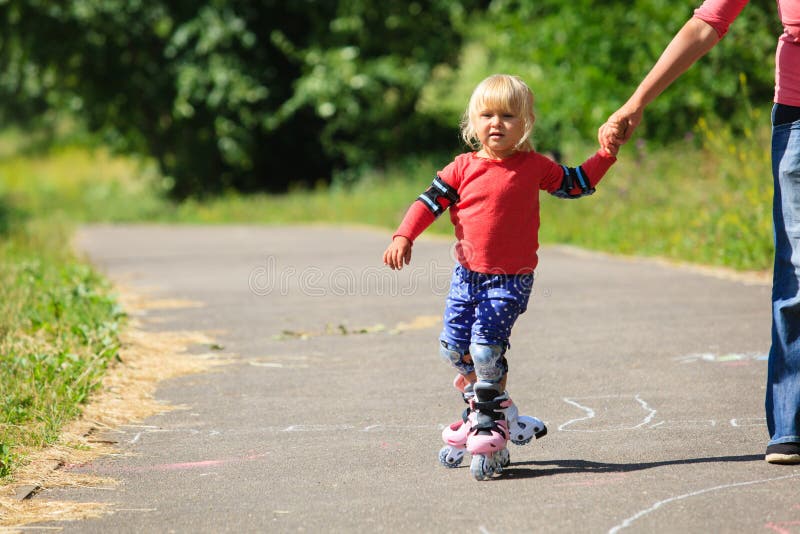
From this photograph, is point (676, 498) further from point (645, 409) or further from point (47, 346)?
point (47, 346)

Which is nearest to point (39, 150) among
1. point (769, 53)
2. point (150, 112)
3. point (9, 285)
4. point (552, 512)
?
point (150, 112)

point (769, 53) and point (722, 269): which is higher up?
point (769, 53)

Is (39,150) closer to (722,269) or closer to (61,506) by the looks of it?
(722,269)

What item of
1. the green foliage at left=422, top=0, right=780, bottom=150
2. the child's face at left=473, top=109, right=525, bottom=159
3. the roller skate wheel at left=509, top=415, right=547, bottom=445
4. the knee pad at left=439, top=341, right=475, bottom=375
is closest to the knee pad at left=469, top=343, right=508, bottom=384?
the knee pad at left=439, top=341, right=475, bottom=375

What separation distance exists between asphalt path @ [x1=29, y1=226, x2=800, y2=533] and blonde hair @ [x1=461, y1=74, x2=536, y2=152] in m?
1.38

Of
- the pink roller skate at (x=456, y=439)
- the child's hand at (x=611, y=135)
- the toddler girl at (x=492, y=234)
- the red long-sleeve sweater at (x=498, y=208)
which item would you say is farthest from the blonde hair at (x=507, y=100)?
the pink roller skate at (x=456, y=439)

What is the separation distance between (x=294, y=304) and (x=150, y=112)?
20673 mm

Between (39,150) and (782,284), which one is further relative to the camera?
(39,150)

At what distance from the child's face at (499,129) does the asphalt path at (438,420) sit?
51.1 inches

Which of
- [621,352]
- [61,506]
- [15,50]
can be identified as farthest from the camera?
[15,50]

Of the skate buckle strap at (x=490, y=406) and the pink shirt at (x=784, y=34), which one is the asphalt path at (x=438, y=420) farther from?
the pink shirt at (x=784, y=34)

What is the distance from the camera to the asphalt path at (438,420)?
4457 mm

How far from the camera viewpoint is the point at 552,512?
4.39m

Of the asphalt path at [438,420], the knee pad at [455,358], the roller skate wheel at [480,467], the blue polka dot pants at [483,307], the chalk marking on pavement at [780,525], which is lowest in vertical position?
the asphalt path at [438,420]
